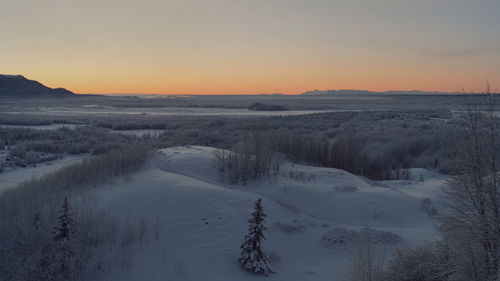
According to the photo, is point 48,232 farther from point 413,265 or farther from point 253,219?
point 413,265

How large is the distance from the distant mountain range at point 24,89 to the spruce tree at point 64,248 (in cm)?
12224

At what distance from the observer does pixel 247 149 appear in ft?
36.9

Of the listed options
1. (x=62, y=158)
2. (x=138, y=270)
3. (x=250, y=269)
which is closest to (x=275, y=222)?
(x=250, y=269)

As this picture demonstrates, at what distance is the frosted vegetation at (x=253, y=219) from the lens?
13.0ft

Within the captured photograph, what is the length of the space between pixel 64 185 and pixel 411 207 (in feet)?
28.4

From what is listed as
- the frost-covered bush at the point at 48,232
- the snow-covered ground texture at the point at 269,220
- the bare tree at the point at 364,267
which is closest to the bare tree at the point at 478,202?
the bare tree at the point at 364,267

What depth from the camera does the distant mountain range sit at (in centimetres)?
11169

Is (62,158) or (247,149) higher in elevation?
(247,149)

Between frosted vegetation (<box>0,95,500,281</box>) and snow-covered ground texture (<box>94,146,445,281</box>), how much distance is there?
0.10 feet

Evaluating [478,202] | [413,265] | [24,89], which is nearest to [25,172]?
[413,265]

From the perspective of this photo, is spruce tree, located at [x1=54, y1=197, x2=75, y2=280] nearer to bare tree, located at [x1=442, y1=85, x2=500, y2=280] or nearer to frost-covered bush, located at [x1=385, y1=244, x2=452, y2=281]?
frost-covered bush, located at [x1=385, y1=244, x2=452, y2=281]

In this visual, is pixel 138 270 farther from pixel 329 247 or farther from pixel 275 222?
pixel 329 247

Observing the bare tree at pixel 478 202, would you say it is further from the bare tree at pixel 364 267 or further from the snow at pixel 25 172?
the snow at pixel 25 172

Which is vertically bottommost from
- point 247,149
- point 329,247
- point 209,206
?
point 329,247
